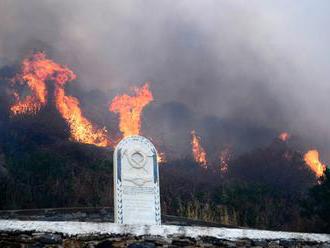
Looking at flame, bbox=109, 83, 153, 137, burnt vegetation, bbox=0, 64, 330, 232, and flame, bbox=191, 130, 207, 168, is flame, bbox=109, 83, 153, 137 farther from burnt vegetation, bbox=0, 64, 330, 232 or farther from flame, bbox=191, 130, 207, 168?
flame, bbox=191, 130, 207, 168

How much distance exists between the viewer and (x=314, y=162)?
29641 millimetres

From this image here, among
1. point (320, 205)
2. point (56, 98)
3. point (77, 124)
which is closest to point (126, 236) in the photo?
point (320, 205)

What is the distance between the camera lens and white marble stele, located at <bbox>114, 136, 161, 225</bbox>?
1109 cm

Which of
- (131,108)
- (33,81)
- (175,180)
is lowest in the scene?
(175,180)

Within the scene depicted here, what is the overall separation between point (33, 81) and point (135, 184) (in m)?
22.1

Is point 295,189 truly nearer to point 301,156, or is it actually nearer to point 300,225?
point 301,156

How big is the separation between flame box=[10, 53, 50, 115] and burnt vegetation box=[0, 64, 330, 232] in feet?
1.77

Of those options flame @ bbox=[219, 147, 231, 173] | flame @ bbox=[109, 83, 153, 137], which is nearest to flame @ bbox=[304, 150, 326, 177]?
flame @ bbox=[219, 147, 231, 173]

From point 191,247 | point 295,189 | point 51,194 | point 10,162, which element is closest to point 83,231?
point 191,247

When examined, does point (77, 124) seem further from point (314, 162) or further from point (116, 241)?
point (116, 241)

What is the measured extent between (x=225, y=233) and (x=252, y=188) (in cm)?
1342

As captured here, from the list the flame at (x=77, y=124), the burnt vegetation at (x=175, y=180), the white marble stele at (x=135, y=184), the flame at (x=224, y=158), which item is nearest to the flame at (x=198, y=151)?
the burnt vegetation at (x=175, y=180)

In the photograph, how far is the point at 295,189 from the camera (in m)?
27.0

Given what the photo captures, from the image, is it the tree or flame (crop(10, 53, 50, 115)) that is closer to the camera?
the tree
